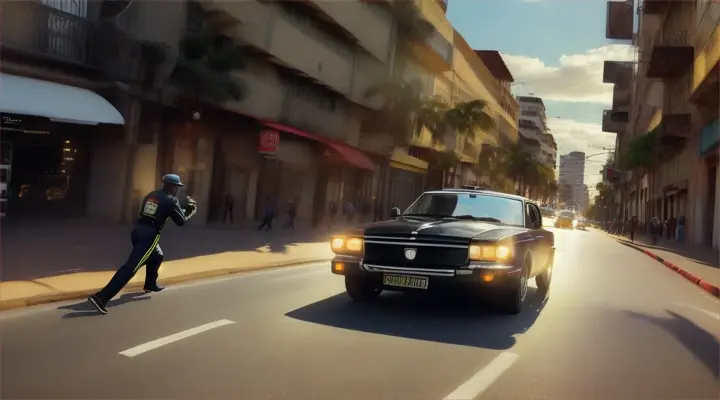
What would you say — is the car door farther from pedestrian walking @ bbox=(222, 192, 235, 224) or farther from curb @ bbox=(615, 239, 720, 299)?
pedestrian walking @ bbox=(222, 192, 235, 224)

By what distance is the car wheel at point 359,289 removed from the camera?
830 cm

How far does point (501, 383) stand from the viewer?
4949 millimetres

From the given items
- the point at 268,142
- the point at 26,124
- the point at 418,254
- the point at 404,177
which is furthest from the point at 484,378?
the point at 404,177

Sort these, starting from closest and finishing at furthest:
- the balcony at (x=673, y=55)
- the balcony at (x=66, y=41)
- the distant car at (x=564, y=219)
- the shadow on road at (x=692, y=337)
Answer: the shadow on road at (x=692, y=337), the balcony at (x=66, y=41), the balcony at (x=673, y=55), the distant car at (x=564, y=219)

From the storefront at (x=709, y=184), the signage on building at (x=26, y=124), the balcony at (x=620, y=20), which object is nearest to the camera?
the signage on building at (x=26, y=124)

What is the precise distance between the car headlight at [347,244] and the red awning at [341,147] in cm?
1728

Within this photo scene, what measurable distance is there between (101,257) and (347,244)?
20.0 ft

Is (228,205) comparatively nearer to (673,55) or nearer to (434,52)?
(434,52)

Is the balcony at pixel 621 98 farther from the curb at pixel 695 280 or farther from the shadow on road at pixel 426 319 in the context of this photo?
the shadow on road at pixel 426 319

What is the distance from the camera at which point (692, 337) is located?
24.6ft

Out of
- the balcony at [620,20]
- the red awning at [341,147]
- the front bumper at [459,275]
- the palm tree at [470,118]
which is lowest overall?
the front bumper at [459,275]

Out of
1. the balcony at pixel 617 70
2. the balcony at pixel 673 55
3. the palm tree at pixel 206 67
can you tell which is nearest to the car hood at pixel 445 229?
the palm tree at pixel 206 67

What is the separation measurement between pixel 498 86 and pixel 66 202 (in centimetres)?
7253

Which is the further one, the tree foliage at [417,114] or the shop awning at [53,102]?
the tree foliage at [417,114]
